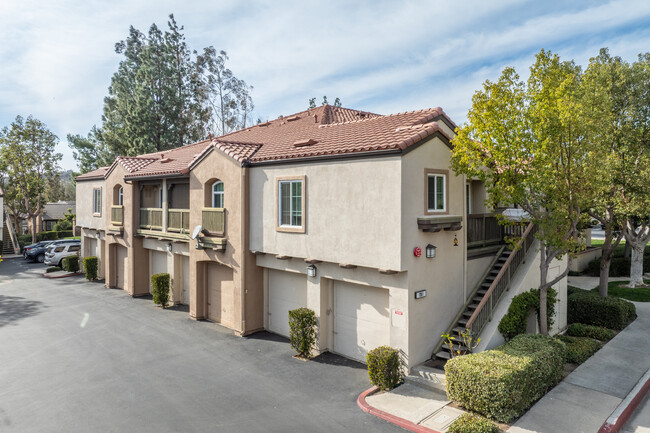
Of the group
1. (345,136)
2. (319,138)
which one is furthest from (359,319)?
(319,138)

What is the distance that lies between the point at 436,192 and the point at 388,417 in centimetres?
617

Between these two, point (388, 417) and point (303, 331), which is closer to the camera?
point (388, 417)

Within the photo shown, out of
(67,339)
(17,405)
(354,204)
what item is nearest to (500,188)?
(354,204)

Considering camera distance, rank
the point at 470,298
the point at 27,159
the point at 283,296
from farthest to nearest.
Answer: the point at 27,159
the point at 283,296
the point at 470,298

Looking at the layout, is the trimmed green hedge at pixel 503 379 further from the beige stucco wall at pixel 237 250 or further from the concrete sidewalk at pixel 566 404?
the beige stucco wall at pixel 237 250

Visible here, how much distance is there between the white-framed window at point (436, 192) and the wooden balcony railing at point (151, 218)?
13.4 metres

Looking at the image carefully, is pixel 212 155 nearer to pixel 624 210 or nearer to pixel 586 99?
pixel 586 99

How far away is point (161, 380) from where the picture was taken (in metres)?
10.9

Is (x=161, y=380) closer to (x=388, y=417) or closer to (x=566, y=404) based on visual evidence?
(x=388, y=417)

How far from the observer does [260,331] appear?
1495 centimetres

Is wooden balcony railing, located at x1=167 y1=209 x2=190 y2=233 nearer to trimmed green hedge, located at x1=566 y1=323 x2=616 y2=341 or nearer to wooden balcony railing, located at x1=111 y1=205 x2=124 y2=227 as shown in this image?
wooden balcony railing, located at x1=111 y1=205 x2=124 y2=227

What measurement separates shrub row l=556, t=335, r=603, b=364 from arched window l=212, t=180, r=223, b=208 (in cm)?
1290

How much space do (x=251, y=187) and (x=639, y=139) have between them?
1495 cm

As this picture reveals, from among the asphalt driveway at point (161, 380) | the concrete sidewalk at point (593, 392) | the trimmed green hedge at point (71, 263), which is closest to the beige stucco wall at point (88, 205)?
the trimmed green hedge at point (71, 263)
